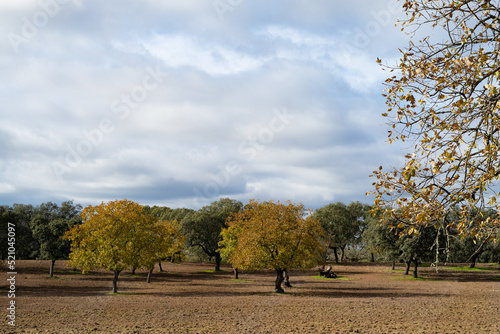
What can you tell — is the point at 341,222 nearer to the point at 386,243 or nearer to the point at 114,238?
the point at 386,243

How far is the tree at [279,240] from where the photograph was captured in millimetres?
32125

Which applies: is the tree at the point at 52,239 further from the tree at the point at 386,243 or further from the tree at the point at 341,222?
the tree at the point at 341,222

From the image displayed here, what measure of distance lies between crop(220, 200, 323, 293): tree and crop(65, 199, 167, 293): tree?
848 centimetres

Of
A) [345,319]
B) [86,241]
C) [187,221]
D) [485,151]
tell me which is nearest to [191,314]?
[345,319]

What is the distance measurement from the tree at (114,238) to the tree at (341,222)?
64.3 meters

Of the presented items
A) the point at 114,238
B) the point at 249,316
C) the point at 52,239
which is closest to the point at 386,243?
the point at 114,238

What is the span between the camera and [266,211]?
111ft

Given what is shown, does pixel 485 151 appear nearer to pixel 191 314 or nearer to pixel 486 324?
pixel 486 324

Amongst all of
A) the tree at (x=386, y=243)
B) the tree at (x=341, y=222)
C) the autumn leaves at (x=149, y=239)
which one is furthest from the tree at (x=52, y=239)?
the tree at (x=341, y=222)

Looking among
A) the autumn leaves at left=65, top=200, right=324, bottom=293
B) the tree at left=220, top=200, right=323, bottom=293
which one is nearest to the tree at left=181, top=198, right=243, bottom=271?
the autumn leaves at left=65, top=200, right=324, bottom=293

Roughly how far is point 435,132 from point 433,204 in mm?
1516

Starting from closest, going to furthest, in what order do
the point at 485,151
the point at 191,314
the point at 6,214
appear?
the point at 485,151
the point at 191,314
the point at 6,214

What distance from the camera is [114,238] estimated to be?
101 feet

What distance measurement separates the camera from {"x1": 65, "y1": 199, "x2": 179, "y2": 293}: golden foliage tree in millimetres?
30203
